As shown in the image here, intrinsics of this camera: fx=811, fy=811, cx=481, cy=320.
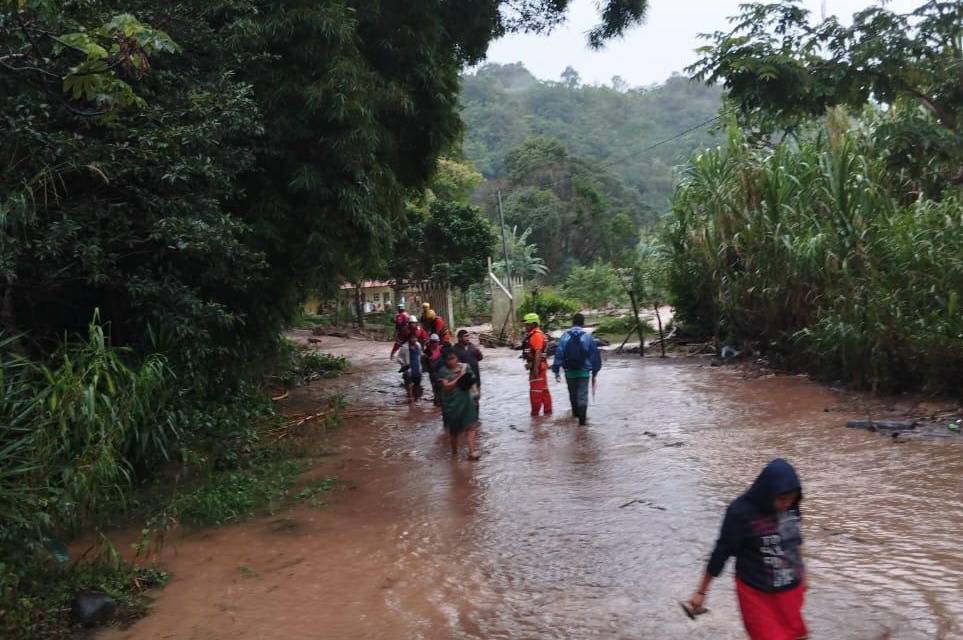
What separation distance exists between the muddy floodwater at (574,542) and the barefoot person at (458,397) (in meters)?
0.40

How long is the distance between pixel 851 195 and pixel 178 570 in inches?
417

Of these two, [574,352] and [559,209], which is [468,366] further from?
[559,209]

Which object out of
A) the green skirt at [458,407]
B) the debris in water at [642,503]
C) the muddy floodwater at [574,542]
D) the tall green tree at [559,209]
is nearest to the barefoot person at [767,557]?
the muddy floodwater at [574,542]

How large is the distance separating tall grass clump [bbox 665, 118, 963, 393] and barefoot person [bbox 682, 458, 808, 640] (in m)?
7.53

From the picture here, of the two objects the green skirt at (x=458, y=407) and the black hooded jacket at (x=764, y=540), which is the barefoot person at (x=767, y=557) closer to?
the black hooded jacket at (x=764, y=540)

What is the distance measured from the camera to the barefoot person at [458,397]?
930 cm

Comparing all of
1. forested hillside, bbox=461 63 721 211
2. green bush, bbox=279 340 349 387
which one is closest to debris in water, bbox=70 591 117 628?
green bush, bbox=279 340 349 387

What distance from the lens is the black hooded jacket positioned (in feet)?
11.8

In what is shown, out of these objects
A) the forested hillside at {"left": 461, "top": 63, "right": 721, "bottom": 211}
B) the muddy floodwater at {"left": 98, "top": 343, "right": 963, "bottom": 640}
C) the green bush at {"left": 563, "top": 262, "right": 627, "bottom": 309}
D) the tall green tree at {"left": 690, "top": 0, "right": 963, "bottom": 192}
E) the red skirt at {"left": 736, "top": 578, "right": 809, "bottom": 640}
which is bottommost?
the muddy floodwater at {"left": 98, "top": 343, "right": 963, "bottom": 640}

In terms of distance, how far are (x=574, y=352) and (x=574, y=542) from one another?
4.37 m

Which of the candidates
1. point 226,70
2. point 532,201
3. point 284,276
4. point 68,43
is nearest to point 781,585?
point 68,43

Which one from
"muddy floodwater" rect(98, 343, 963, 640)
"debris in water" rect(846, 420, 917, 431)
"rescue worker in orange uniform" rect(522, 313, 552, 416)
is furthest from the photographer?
"rescue worker in orange uniform" rect(522, 313, 552, 416)

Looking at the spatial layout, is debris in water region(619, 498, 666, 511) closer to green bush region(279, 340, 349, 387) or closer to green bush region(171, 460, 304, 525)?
green bush region(171, 460, 304, 525)

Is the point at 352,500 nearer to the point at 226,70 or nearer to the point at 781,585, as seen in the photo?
the point at 226,70
